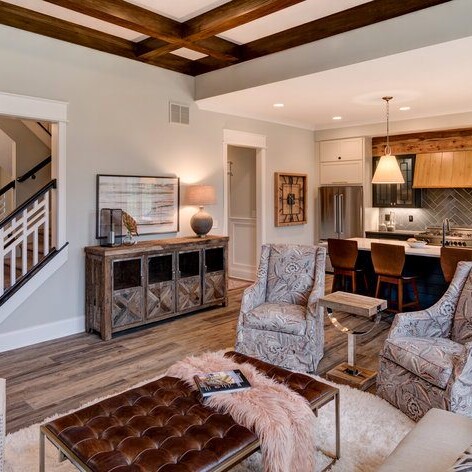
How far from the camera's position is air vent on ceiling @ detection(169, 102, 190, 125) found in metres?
5.37

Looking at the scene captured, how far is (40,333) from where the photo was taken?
427cm

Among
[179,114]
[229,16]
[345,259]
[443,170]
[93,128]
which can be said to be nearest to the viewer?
[229,16]

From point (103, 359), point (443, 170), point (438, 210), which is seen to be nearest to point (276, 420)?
point (103, 359)

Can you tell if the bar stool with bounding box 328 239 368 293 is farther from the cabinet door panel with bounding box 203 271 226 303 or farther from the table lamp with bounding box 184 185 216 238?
the table lamp with bounding box 184 185 216 238

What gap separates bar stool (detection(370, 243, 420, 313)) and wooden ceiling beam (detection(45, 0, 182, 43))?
10.2 feet

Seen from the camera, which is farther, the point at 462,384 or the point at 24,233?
the point at 24,233

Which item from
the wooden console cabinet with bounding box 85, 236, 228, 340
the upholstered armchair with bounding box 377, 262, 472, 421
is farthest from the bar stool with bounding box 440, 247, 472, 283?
the wooden console cabinet with bounding box 85, 236, 228, 340

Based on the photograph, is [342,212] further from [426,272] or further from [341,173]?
[426,272]

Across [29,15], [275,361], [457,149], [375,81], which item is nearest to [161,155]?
[29,15]

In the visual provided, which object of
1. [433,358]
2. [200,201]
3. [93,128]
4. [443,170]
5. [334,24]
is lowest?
[433,358]

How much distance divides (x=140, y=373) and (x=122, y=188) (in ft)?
7.33

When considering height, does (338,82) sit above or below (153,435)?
above

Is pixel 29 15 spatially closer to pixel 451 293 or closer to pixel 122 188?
pixel 122 188

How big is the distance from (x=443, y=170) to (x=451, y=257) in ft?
10.1
